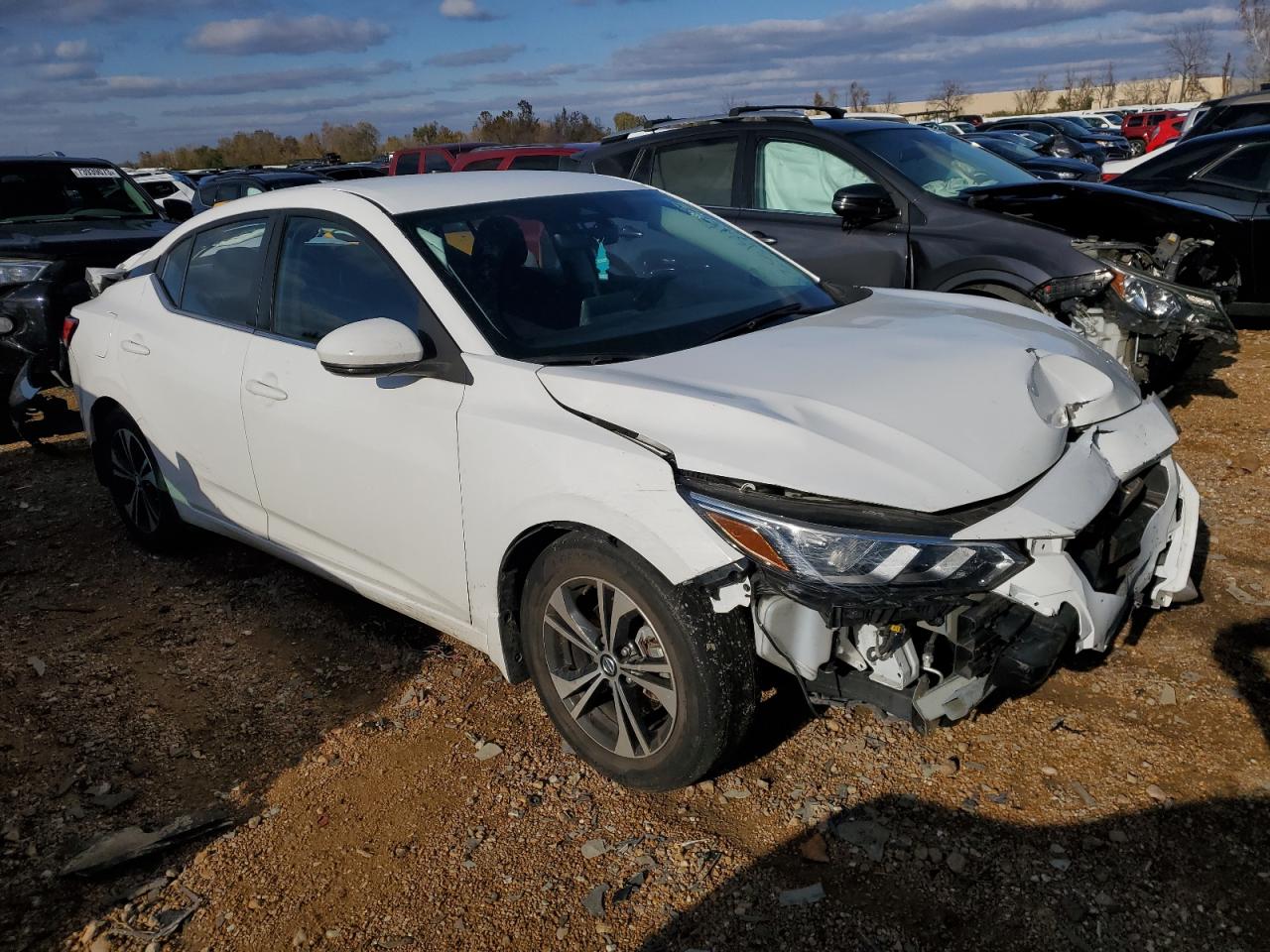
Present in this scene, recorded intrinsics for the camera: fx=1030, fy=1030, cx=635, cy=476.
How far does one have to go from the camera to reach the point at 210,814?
10.3 ft

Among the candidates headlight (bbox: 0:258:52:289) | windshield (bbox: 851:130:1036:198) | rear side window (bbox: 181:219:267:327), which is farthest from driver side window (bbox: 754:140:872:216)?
headlight (bbox: 0:258:52:289)

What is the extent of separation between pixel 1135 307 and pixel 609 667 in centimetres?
389

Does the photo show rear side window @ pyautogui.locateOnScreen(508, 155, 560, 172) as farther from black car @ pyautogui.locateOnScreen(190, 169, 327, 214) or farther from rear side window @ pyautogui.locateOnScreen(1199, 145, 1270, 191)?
rear side window @ pyautogui.locateOnScreen(1199, 145, 1270, 191)

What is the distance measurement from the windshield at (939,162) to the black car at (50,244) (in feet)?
18.0

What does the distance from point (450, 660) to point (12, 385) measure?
4.81 metres

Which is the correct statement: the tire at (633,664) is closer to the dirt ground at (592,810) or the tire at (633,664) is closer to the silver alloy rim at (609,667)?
the silver alloy rim at (609,667)

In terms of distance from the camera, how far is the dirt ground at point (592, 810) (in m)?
2.57

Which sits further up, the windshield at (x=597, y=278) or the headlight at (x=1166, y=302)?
the windshield at (x=597, y=278)

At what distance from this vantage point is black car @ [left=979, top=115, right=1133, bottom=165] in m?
23.2

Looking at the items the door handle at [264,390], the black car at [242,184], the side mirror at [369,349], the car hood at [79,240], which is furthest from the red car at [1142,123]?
the side mirror at [369,349]

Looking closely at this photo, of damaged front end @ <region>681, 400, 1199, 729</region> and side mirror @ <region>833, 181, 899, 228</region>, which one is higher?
side mirror @ <region>833, 181, 899, 228</region>

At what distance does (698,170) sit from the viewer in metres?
6.94

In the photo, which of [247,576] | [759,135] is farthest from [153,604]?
[759,135]

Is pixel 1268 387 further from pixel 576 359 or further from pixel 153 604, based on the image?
pixel 153 604
